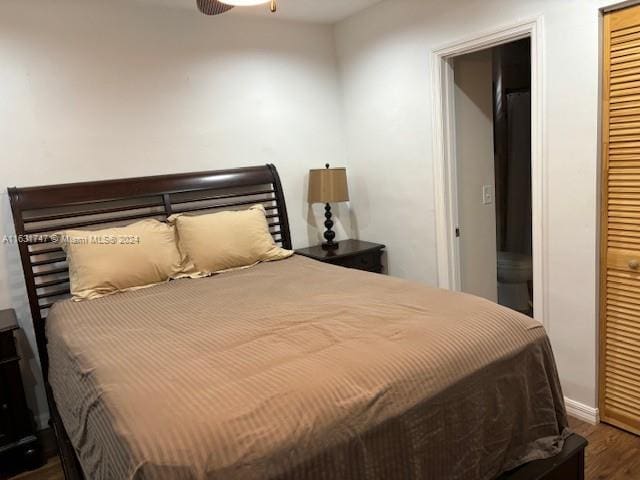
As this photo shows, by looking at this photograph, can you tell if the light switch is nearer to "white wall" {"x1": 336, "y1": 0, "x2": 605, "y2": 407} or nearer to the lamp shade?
"white wall" {"x1": 336, "y1": 0, "x2": 605, "y2": 407}

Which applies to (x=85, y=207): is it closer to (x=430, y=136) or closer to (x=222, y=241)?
(x=222, y=241)

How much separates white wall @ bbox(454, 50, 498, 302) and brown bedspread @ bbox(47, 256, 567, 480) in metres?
1.31

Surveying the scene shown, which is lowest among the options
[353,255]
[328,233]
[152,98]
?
[353,255]

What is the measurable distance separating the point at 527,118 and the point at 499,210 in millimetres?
814

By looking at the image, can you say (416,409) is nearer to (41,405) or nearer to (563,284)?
(563,284)

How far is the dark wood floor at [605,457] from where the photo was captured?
85.0 inches

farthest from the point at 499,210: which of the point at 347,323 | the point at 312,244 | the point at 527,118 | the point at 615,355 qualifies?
the point at 347,323

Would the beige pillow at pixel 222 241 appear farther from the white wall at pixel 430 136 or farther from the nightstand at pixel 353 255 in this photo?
the white wall at pixel 430 136

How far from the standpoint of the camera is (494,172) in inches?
144

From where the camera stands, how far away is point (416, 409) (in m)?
1.43

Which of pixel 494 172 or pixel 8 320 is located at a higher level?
pixel 494 172

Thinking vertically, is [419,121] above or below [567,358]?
above

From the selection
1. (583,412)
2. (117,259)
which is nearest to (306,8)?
(117,259)

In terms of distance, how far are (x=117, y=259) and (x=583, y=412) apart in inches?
103
